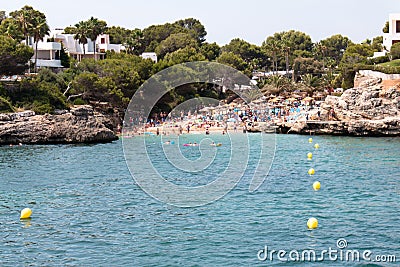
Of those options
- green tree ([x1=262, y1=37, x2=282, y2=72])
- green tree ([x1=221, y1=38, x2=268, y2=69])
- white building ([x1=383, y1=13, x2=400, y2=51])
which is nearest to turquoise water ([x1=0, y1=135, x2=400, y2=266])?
white building ([x1=383, y1=13, x2=400, y2=51])

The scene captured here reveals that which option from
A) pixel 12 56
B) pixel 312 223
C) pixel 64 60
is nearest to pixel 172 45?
pixel 64 60

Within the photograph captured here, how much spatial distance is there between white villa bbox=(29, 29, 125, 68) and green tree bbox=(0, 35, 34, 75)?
1362cm

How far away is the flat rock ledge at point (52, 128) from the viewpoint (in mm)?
54938

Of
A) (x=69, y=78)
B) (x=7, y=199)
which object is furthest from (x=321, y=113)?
(x=7, y=199)

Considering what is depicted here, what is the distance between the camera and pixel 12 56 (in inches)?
2413

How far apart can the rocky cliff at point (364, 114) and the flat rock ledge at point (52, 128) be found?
69.0 feet

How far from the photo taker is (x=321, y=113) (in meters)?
65.7

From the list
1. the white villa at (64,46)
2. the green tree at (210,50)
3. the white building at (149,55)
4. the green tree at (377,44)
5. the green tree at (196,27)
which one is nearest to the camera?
the white villa at (64,46)

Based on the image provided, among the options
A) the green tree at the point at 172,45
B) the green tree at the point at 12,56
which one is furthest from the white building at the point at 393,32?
the green tree at the point at 12,56

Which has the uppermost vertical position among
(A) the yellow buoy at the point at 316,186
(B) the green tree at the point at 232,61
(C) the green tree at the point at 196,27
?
(C) the green tree at the point at 196,27

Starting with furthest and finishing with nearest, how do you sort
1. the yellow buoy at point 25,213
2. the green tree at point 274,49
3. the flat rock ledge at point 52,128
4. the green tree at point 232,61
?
the green tree at point 274,49 < the green tree at point 232,61 < the flat rock ledge at point 52,128 < the yellow buoy at point 25,213

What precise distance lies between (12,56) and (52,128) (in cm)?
1009

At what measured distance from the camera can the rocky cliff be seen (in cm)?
6022
